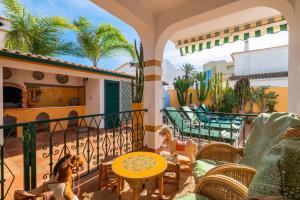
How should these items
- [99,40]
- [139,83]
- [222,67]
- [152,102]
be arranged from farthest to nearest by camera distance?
1. [222,67]
2. [99,40]
3. [139,83]
4. [152,102]

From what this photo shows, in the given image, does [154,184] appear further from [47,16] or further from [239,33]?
[47,16]

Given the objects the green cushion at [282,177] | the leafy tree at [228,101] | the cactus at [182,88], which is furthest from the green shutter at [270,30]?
the cactus at [182,88]

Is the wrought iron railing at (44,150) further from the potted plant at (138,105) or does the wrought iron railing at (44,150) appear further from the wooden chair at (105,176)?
the wooden chair at (105,176)

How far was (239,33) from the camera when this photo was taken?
3.46m

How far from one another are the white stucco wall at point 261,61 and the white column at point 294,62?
16349mm

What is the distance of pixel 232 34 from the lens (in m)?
3.53

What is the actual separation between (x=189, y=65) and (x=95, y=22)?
1240 cm

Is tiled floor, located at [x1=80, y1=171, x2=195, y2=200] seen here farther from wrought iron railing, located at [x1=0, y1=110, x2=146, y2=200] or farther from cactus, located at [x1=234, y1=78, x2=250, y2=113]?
cactus, located at [x1=234, y1=78, x2=250, y2=113]

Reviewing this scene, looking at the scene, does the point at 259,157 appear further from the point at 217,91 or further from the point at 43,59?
the point at 217,91

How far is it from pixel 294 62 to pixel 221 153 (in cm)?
161

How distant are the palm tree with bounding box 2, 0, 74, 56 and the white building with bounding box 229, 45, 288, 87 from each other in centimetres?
1433

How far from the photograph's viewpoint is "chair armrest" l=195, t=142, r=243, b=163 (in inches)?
76.9

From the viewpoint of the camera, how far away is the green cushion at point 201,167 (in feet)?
5.25

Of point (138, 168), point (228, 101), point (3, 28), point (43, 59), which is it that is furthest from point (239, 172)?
point (3, 28)
